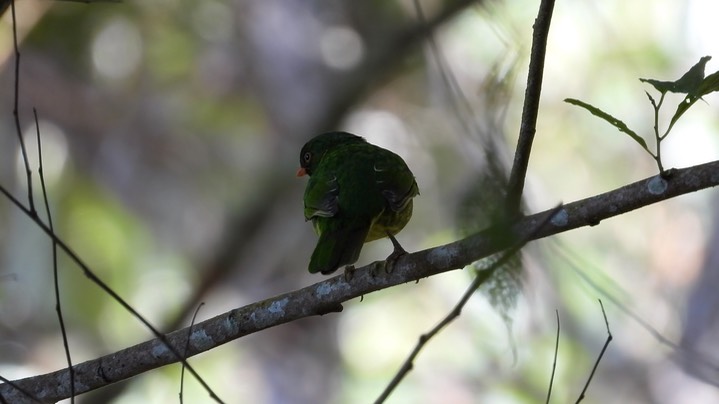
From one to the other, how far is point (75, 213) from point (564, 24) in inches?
198

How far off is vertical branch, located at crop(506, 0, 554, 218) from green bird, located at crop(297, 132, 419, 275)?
38.4 inches

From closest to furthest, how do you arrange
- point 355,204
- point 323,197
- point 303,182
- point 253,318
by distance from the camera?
point 253,318 → point 355,204 → point 323,197 → point 303,182

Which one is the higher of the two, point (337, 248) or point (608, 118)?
point (337, 248)

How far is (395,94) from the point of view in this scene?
912 centimetres

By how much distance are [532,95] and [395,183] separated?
1346 millimetres

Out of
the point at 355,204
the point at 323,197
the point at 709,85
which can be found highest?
the point at 323,197

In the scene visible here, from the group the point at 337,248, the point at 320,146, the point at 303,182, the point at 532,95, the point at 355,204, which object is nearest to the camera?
the point at 532,95

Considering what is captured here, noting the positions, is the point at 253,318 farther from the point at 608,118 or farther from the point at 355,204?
the point at 608,118

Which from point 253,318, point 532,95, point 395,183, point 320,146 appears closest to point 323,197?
point 395,183

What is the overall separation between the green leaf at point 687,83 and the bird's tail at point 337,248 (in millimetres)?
1440

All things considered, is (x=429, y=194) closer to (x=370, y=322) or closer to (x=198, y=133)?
(x=370, y=322)

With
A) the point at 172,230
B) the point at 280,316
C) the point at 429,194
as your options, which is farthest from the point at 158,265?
the point at 280,316

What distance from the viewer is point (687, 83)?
7.79ft

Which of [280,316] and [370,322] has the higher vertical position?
[370,322]
